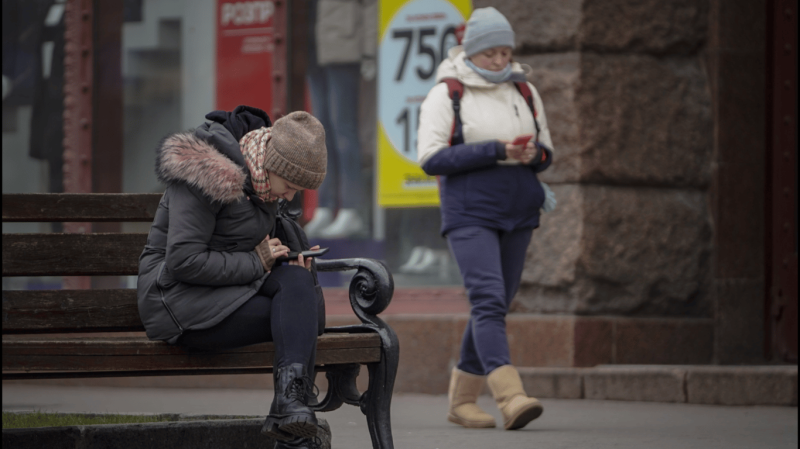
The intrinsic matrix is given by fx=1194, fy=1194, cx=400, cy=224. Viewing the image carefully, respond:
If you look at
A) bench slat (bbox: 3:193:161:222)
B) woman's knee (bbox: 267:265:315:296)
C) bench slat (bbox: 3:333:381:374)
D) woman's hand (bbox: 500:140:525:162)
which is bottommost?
bench slat (bbox: 3:333:381:374)

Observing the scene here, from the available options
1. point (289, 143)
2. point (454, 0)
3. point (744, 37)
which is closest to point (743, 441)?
point (289, 143)

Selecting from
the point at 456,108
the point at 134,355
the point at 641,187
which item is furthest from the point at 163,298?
the point at 641,187

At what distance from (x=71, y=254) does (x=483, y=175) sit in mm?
2014

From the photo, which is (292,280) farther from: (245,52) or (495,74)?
(245,52)

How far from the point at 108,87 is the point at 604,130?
11.6ft

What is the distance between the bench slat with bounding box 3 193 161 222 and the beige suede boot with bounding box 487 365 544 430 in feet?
5.50

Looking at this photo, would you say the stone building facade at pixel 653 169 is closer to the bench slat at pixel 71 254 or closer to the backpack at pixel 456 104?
the backpack at pixel 456 104

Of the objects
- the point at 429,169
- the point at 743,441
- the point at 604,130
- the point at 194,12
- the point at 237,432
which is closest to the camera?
the point at 237,432

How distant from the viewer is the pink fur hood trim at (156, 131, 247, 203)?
3.46 m

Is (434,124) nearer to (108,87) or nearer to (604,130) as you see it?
(604,130)

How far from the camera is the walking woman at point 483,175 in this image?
208 inches

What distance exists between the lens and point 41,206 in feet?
13.4

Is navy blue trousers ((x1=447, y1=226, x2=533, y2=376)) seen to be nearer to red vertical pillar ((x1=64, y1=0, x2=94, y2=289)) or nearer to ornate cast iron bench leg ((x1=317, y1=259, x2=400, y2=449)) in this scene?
ornate cast iron bench leg ((x1=317, y1=259, x2=400, y2=449))

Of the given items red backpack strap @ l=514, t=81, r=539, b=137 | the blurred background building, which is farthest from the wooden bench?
the blurred background building
